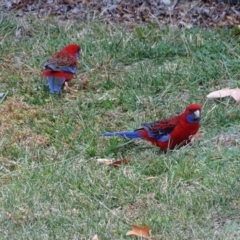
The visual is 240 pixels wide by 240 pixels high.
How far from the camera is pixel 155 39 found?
24.0ft

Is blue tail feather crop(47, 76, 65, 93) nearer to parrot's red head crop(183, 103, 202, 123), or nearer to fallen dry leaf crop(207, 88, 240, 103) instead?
fallen dry leaf crop(207, 88, 240, 103)

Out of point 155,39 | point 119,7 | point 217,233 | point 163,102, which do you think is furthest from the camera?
point 119,7

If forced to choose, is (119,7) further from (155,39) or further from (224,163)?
(224,163)

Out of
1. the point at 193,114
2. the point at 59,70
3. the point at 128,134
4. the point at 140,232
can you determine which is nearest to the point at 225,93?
the point at 193,114

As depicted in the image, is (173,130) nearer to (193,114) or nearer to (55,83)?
(193,114)

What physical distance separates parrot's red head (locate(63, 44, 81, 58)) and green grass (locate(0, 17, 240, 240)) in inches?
8.1

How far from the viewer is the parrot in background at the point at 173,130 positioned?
5328 millimetres

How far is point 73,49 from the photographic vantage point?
675 cm

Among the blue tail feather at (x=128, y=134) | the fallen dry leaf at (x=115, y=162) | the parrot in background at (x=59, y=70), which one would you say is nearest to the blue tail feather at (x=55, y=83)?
the parrot in background at (x=59, y=70)

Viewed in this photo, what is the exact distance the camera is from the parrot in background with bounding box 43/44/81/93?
254 inches

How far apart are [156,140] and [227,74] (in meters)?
1.38

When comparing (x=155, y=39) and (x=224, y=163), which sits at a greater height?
(x=224, y=163)

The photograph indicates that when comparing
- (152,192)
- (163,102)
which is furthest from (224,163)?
(163,102)

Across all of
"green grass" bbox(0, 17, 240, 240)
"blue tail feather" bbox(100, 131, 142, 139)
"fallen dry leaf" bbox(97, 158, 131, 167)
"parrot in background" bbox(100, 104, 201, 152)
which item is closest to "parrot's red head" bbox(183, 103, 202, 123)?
"parrot in background" bbox(100, 104, 201, 152)
